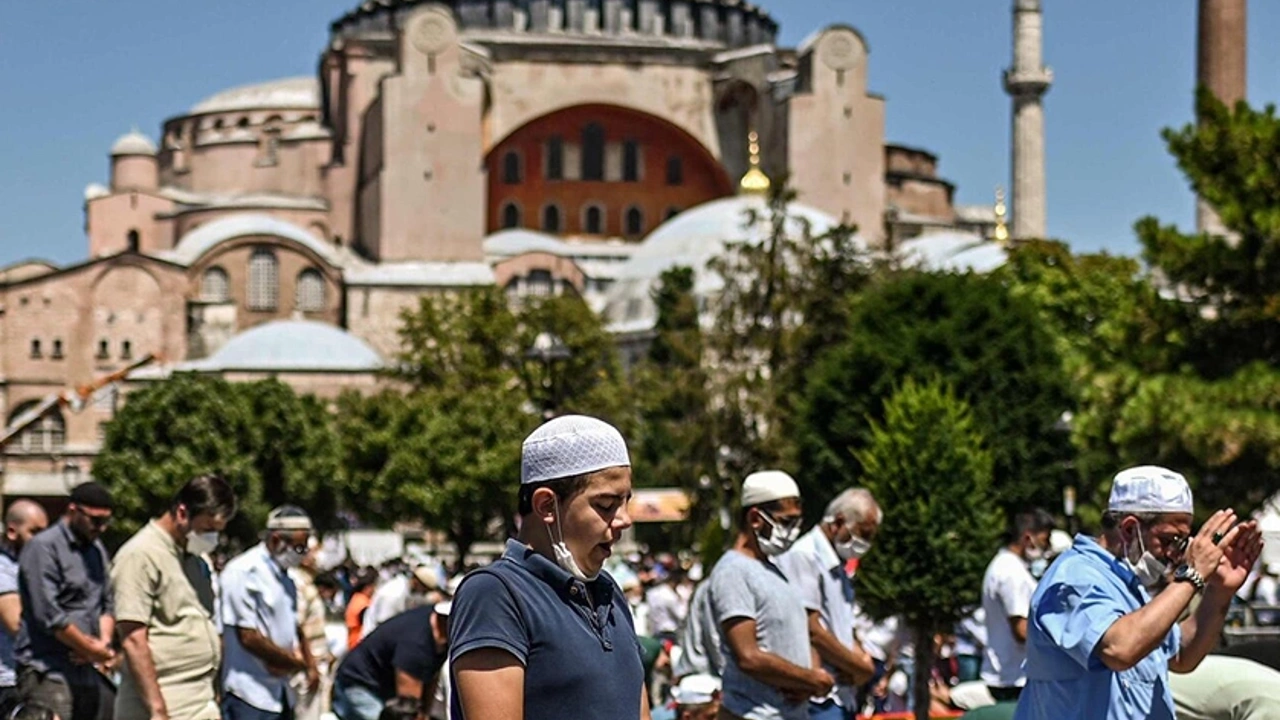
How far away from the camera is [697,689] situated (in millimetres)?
7195

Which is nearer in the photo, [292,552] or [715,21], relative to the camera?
[292,552]

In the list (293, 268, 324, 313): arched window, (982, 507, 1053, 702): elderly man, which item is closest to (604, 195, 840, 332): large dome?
(293, 268, 324, 313): arched window

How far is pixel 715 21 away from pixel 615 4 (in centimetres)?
355

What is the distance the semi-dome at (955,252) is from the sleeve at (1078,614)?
1686 inches

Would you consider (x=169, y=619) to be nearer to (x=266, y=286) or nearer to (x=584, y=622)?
(x=584, y=622)

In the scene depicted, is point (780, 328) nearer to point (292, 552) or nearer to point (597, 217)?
point (292, 552)

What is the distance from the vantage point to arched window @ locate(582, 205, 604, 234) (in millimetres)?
66750

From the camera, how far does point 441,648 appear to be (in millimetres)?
7055

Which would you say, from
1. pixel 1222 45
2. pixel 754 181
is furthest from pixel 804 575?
pixel 754 181

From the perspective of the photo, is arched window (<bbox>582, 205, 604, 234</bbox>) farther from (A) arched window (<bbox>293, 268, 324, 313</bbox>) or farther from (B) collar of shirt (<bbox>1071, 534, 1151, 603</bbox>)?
(B) collar of shirt (<bbox>1071, 534, 1151, 603</bbox>)

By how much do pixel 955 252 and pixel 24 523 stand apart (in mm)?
49373

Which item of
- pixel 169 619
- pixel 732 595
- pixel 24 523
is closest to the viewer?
pixel 732 595

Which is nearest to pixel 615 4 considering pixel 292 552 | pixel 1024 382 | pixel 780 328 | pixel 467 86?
pixel 467 86

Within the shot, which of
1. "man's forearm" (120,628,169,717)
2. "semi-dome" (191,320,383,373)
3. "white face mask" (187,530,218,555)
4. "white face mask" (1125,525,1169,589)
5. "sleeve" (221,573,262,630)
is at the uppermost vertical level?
"semi-dome" (191,320,383,373)
